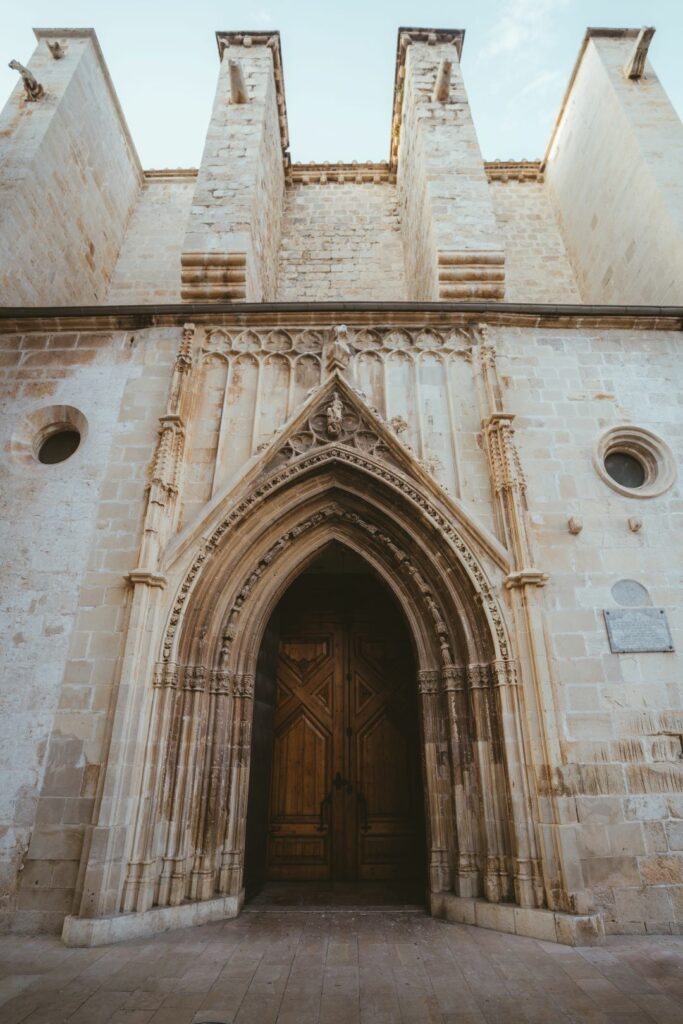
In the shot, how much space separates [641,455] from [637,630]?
200 cm

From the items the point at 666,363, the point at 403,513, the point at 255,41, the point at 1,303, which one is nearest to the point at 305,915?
the point at 403,513

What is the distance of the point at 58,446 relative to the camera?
20.1 ft

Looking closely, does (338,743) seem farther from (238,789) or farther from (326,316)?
(326,316)

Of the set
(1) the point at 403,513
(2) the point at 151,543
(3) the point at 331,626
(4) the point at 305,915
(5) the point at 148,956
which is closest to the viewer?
(5) the point at 148,956

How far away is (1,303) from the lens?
22.2 feet

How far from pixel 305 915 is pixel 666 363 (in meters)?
6.78

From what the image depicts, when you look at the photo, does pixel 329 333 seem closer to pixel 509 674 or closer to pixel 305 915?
pixel 509 674

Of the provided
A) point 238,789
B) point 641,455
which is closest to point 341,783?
point 238,789

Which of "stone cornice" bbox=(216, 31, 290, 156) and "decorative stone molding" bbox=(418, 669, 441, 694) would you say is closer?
"decorative stone molding" bbox=(418, 669, 441, 694)

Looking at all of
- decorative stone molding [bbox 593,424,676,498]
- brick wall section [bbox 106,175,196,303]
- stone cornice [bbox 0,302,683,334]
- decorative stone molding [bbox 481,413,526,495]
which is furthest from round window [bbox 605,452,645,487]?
brick wall section [bbox 106,175,196,303]

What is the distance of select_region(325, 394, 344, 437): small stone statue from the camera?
593 cm

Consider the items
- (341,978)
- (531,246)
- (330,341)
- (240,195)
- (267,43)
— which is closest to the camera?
(341,978)

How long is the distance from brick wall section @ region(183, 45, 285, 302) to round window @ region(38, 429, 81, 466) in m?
2.48

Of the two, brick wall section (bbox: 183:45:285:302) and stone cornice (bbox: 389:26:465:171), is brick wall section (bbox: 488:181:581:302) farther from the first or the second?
brick wall section (bbox: 183:45:285:302)
